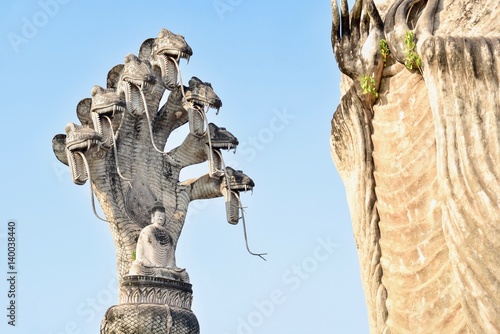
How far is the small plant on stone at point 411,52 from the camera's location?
440 centimetres

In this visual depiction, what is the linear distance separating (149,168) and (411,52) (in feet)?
30.4

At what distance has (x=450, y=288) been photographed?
13.5ft

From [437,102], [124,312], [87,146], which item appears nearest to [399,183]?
[437,102]

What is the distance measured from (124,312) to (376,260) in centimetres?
710

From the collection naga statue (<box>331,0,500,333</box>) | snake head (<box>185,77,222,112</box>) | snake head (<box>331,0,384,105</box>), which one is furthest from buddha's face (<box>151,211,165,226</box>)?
snake head (<box>331,0,384,105</box>)

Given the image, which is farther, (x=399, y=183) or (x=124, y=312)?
(x=124, y=312)

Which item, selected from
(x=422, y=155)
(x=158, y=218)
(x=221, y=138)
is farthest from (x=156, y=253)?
(x=422, y=155)

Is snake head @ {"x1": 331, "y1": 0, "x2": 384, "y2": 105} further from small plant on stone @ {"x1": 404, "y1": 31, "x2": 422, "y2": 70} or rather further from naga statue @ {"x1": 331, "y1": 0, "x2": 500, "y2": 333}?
small plant on stone @ {"x1": 404, "y1": 31, "x2": 422, "y2": 70}

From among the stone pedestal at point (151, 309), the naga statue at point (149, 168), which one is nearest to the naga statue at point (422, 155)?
the stone pedestal at point (151, 309)

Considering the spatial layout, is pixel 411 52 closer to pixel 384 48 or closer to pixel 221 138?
pixel 384 48

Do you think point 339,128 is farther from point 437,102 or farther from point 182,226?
A: point 182,226

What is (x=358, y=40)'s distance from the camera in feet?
15.8

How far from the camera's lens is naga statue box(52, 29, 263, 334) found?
1156 cm

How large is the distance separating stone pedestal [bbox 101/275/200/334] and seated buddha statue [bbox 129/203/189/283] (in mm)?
110
